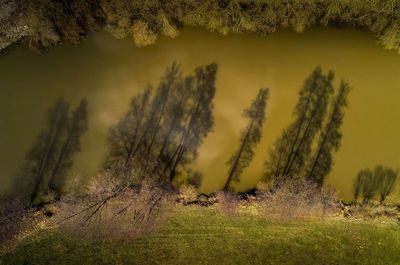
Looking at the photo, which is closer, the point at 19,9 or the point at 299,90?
the point at 19,9

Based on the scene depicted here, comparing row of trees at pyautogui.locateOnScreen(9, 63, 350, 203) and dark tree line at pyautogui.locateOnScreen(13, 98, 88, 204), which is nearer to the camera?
dark tree line at pyautogui.locateOnScreen(13, 98, 88, 204)

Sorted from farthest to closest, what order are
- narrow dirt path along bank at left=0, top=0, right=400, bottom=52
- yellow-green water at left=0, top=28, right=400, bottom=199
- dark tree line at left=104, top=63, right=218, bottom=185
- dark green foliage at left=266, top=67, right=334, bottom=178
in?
dark green foliage at left=266, top=67, right=334, bottom=178 < dark tree line at left=104, top=63, right=218, bottom=185 < yellow-green water at left=0, top=28, right=400, bottom=199 < narrow dirt path along bank at left=0, top=0, right=400, bottom=52

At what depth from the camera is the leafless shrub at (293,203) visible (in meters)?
9.56

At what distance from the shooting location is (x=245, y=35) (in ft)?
33.0

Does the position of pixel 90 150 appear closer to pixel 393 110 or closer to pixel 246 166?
pixel 246 166

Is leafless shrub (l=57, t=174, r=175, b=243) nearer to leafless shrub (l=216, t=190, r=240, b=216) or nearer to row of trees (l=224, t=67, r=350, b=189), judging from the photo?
leafless shrub (l=216, t=190, r=240, b=216)

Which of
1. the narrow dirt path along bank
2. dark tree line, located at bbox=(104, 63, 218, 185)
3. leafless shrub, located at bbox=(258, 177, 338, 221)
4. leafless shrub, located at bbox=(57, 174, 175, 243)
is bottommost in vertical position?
leafless shrub, located at bbox=(57, 174, 175, 243)

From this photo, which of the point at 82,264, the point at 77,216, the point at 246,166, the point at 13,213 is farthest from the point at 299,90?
the point at 13,213

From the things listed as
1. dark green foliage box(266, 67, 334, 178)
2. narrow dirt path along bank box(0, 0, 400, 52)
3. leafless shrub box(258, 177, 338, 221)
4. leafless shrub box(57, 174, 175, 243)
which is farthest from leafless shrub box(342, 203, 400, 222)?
leafless shrub box(57, 174, 175, 243)

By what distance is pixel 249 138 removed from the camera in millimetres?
9961

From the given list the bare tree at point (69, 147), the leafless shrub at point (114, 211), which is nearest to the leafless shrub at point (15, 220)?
the leafless shrub at point (114, 211)

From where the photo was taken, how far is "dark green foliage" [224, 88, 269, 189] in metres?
9.90

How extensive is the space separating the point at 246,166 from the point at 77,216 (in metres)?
6.58

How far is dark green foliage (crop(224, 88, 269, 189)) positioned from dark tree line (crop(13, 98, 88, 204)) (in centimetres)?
587
